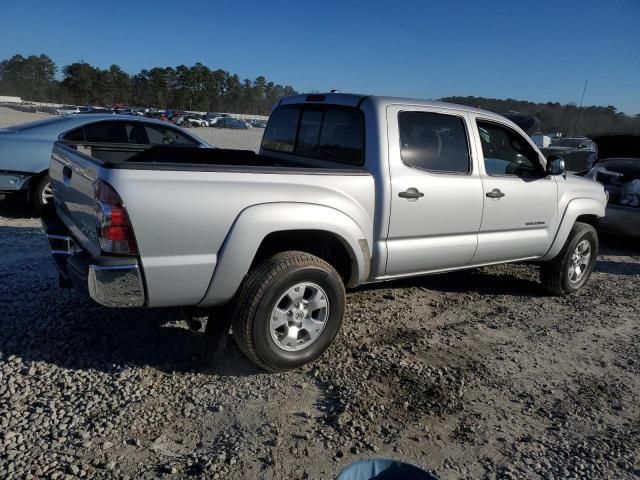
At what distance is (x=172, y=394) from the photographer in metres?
3.20

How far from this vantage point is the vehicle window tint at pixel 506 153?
4.70 metres

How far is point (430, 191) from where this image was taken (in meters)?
4.05

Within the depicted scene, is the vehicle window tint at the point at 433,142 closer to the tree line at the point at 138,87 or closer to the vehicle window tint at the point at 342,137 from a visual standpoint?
the vehicle window tint at the point at 342,137

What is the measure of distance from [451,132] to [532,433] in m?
2.48

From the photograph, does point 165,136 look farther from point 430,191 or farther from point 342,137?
point 430,191

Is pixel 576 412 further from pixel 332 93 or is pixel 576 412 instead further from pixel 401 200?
pixel 332 93

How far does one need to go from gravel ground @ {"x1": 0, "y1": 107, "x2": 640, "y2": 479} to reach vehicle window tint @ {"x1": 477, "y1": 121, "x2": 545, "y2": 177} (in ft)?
4.53

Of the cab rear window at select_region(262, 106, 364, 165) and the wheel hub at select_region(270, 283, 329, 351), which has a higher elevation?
the cab rear window at select_region(262, 106, 364, 165)

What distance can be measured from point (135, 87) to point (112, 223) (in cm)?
11618

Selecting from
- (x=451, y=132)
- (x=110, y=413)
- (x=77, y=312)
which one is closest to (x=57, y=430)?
(x=110, y=413)

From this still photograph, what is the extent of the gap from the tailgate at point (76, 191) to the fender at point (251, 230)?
735mm

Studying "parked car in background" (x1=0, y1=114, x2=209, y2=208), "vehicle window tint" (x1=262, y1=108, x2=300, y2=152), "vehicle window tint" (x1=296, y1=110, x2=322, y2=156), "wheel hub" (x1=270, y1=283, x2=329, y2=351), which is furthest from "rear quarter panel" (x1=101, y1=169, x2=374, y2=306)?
"parked car in background" (x1=0, y1=114, x2=209, y2=208)

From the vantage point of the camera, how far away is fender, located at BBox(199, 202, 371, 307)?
314 centimetres

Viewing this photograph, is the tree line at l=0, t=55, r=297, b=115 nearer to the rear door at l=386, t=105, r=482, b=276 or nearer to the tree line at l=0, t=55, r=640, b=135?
the tree line at l=0, t=55, r=640, b=135
